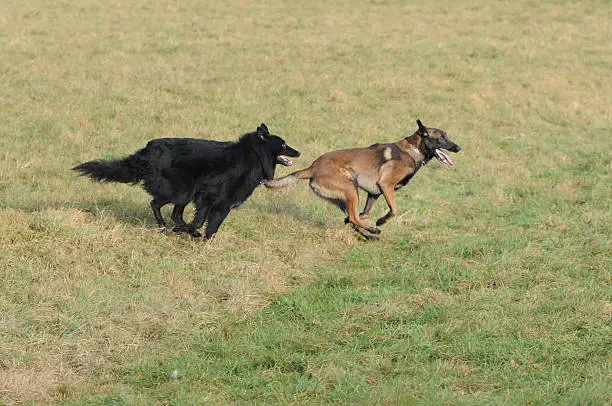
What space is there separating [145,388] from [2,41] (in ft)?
59.4

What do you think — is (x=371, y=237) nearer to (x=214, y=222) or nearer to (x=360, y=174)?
(x=360, y=174)

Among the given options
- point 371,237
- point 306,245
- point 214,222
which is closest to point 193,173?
point 214,222

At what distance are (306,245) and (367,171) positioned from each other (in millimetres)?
1443

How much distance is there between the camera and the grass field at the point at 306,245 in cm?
582

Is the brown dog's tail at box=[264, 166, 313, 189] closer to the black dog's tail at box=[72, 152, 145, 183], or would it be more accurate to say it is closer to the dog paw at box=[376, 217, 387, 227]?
the dog paw at box=[376, 217, 387, 227]

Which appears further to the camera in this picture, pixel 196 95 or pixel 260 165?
pixel 196 95

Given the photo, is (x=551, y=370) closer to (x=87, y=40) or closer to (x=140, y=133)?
(x=140, y=133)

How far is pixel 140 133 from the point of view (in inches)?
554

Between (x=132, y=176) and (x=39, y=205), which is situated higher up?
(x=132, y=176)

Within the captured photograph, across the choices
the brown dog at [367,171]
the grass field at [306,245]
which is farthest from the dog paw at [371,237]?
the grass field at [306,245]

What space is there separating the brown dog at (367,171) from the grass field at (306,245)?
50 cm

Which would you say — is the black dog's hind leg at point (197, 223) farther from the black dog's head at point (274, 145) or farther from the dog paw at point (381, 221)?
the dog paw at point (381, 221)

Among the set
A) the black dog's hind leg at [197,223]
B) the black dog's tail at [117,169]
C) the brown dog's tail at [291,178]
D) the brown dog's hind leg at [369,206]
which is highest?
the black dog's tail at [117,169]

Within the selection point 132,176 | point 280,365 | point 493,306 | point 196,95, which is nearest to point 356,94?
point 196,95
